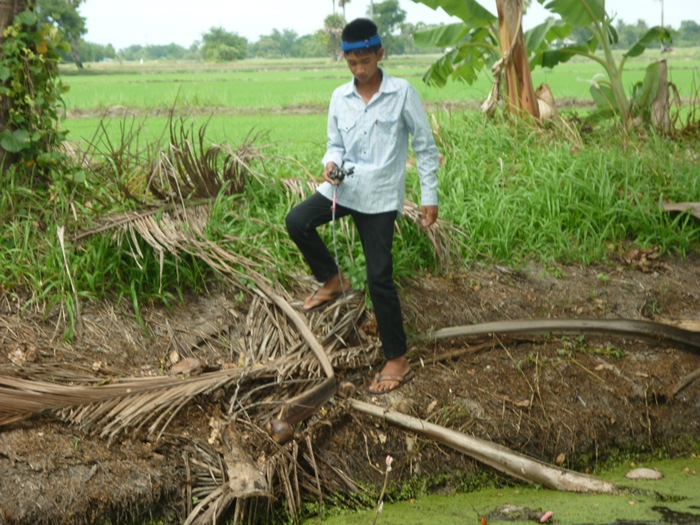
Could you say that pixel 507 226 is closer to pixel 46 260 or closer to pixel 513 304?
pixel 513 304

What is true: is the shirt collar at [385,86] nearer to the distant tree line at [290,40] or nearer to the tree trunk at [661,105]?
the tree trunk at [661,105]

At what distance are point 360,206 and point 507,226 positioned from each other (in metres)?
1.50

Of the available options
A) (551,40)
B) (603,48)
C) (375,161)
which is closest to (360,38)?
(375,161)

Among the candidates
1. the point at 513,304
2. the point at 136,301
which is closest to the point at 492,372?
the point at 513,304

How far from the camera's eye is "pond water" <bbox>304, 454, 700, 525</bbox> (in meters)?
3.10

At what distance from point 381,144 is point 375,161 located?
0.07 m

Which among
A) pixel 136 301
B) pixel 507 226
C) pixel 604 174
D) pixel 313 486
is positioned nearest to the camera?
pixel 313 486

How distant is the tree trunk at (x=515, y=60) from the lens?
6.30 m

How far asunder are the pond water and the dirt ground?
12 cm

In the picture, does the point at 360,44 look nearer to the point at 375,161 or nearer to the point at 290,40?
the point at 375,161

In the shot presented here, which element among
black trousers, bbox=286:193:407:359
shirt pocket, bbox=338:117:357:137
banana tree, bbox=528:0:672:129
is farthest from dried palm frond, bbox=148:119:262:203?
banana tree, bbox=528:0:672:129

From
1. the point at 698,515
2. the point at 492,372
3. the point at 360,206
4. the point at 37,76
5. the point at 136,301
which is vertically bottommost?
the point at 698,515

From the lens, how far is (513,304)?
4.32m

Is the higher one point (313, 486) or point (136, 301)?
point (136, 301)
